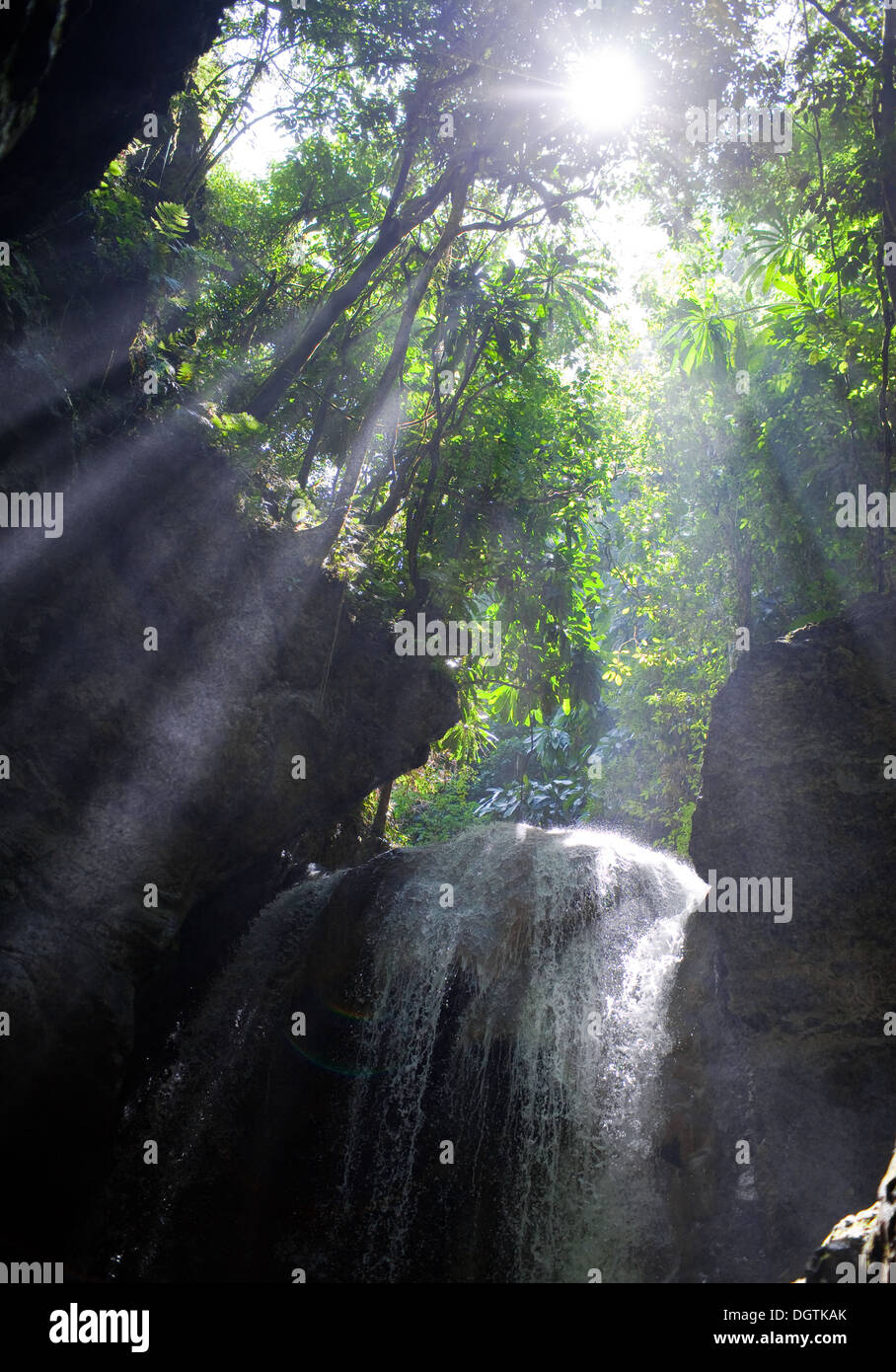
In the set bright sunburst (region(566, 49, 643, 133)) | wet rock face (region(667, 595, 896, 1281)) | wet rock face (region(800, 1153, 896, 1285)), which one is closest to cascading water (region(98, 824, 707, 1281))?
wet rock face (region(667, 595, 896, 1281))

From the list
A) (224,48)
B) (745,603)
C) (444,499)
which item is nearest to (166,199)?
(224,48)

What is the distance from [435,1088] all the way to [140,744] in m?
4.43

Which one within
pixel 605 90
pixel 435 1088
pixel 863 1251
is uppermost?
pixel 605 90

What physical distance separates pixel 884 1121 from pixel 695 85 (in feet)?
36.6

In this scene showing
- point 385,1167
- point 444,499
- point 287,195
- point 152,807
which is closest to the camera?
point 385,1167

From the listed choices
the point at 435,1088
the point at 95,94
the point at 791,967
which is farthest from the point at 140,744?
the point at 791,967

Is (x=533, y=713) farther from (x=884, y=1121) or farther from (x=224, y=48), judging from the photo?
(x=224, y=48)

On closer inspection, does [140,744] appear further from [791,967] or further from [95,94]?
[791,967]

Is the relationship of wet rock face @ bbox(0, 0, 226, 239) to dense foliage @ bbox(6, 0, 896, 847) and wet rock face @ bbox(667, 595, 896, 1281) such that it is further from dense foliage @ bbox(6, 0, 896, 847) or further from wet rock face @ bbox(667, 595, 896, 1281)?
wet rock face @ bbox(667, 595, 896, 1281)

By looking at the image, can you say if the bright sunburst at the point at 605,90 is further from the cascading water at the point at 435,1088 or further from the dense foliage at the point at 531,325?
the cascading water at the point at 435,1088

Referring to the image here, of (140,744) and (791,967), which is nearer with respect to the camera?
(791,967)

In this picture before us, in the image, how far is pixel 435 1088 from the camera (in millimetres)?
8023

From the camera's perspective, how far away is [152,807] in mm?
8203

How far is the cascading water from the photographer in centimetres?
712
